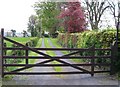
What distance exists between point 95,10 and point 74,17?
11411 millimetres

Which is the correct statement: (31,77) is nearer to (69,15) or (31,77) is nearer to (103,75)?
(103,75)

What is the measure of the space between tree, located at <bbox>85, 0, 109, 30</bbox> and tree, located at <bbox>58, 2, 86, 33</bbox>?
966 cm

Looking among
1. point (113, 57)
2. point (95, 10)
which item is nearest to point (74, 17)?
point (95, 10)

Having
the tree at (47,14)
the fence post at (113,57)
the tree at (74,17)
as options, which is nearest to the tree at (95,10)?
the tree at (47,14)

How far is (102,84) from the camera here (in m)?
8.03

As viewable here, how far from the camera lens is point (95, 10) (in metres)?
34.8

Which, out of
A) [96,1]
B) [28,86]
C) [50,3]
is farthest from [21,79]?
[50,3]

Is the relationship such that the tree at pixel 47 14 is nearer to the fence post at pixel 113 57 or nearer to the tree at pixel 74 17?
the tree at pixel 74 17

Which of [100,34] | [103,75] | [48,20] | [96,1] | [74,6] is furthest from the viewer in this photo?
[48,20]

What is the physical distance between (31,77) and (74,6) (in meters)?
16.1

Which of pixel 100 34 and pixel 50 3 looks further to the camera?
pixel 50 3

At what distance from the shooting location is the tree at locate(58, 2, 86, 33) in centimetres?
2392

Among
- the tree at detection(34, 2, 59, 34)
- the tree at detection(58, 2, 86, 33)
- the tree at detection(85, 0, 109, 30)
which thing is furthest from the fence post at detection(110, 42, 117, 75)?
the tree at detection(34, 2, 59, 34)

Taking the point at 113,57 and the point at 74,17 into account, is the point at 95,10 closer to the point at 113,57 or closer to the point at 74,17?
the point at 74,17
